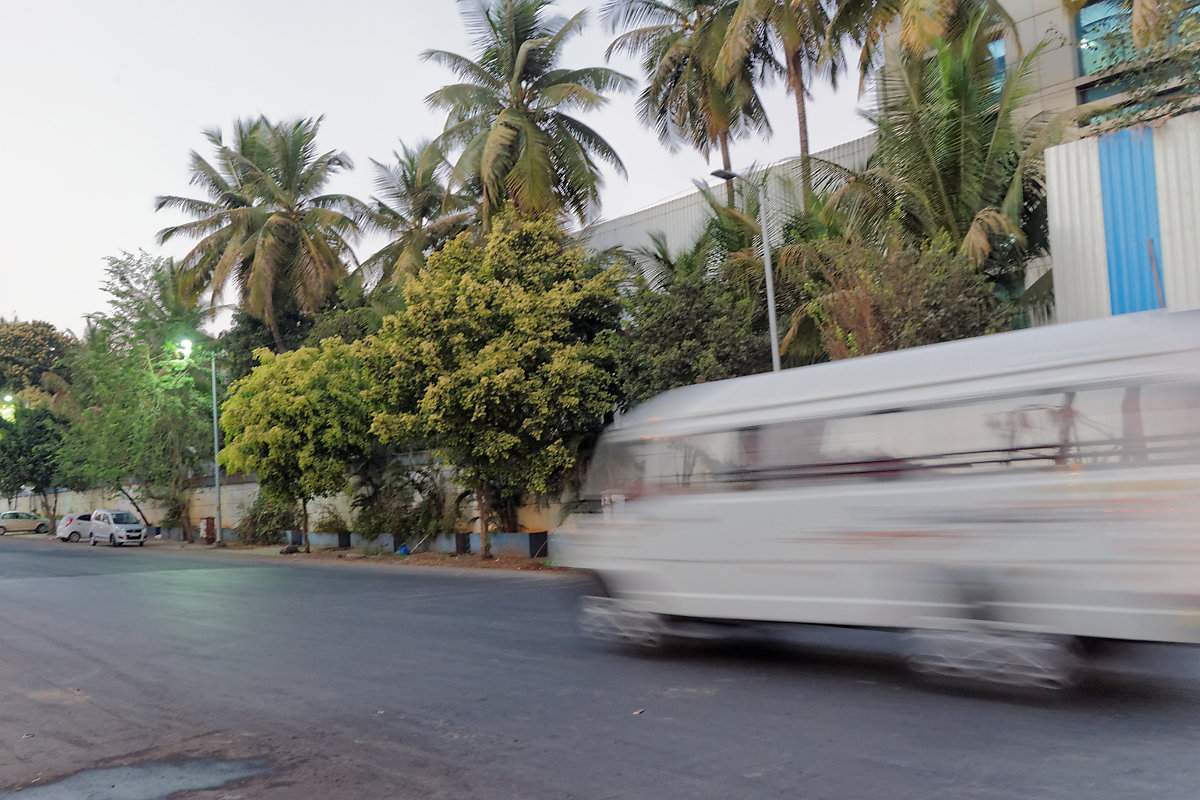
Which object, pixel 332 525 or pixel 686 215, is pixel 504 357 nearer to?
pixel 686 215

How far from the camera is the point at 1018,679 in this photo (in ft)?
24.5

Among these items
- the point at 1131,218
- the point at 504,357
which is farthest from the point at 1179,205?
the point at 504,357

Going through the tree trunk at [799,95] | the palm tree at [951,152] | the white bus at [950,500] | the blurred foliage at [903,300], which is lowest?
the white bus at [950,500]

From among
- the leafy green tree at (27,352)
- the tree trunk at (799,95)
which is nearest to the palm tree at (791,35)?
the tree trunk at (799,95)

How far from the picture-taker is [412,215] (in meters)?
38.2

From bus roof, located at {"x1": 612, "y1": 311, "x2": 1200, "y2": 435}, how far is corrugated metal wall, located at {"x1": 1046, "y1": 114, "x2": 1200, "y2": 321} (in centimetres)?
953

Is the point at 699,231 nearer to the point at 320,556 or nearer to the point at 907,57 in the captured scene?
the point at 907,57

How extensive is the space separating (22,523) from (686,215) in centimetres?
4784

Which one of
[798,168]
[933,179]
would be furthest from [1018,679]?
[798,168]

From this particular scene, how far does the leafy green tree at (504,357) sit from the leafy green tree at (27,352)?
60.9 m

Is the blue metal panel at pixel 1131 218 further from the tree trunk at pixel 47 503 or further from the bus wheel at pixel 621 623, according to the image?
the tree trunk at pixel 47 503

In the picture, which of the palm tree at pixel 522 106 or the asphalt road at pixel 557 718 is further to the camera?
the palm tree at pixel 522 106

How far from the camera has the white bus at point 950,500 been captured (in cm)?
697

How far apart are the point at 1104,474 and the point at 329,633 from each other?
360 inches
